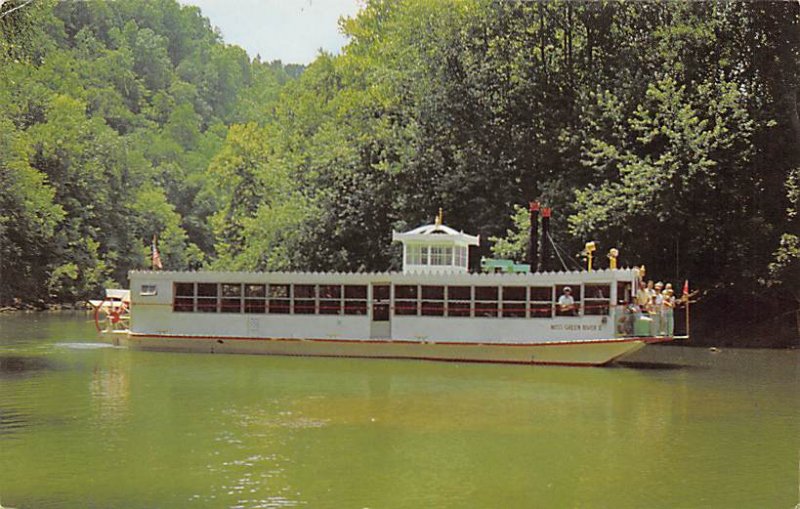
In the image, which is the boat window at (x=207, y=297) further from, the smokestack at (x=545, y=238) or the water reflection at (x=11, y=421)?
the water reflection at (x=11, y=421)

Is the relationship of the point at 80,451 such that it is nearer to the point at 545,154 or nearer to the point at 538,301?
the point at 538,301

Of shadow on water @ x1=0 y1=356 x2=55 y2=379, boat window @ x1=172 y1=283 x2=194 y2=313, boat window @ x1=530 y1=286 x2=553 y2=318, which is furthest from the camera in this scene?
boat window @ x1=172 y1=283 x2=194 y2=313

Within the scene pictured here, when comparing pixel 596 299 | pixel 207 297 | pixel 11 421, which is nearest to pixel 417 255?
pixel 207 297

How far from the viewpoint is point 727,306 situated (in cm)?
3841

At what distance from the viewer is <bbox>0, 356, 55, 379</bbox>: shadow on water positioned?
81.8 ft

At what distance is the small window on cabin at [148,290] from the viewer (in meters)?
31.2

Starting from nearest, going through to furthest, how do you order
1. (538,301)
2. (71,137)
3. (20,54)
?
(538,301) → (20,54) → (71,137)

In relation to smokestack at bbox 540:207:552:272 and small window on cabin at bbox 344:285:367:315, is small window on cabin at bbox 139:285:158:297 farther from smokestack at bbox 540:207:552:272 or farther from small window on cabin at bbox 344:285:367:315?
smokestack at bbox 540:207:552:272

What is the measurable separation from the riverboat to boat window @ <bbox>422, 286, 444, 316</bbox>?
31 mm

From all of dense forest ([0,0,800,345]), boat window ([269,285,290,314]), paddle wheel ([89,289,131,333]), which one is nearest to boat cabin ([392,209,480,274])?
boat window ([269,285,290,314])

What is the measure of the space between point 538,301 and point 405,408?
29.7 ft

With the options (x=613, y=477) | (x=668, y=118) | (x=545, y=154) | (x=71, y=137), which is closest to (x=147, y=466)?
(x=613, y=477)

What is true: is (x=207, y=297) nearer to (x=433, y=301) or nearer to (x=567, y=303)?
(x=433, y=301)

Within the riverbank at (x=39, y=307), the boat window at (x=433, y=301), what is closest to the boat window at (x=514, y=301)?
the boat window at (x=433, y=301)
